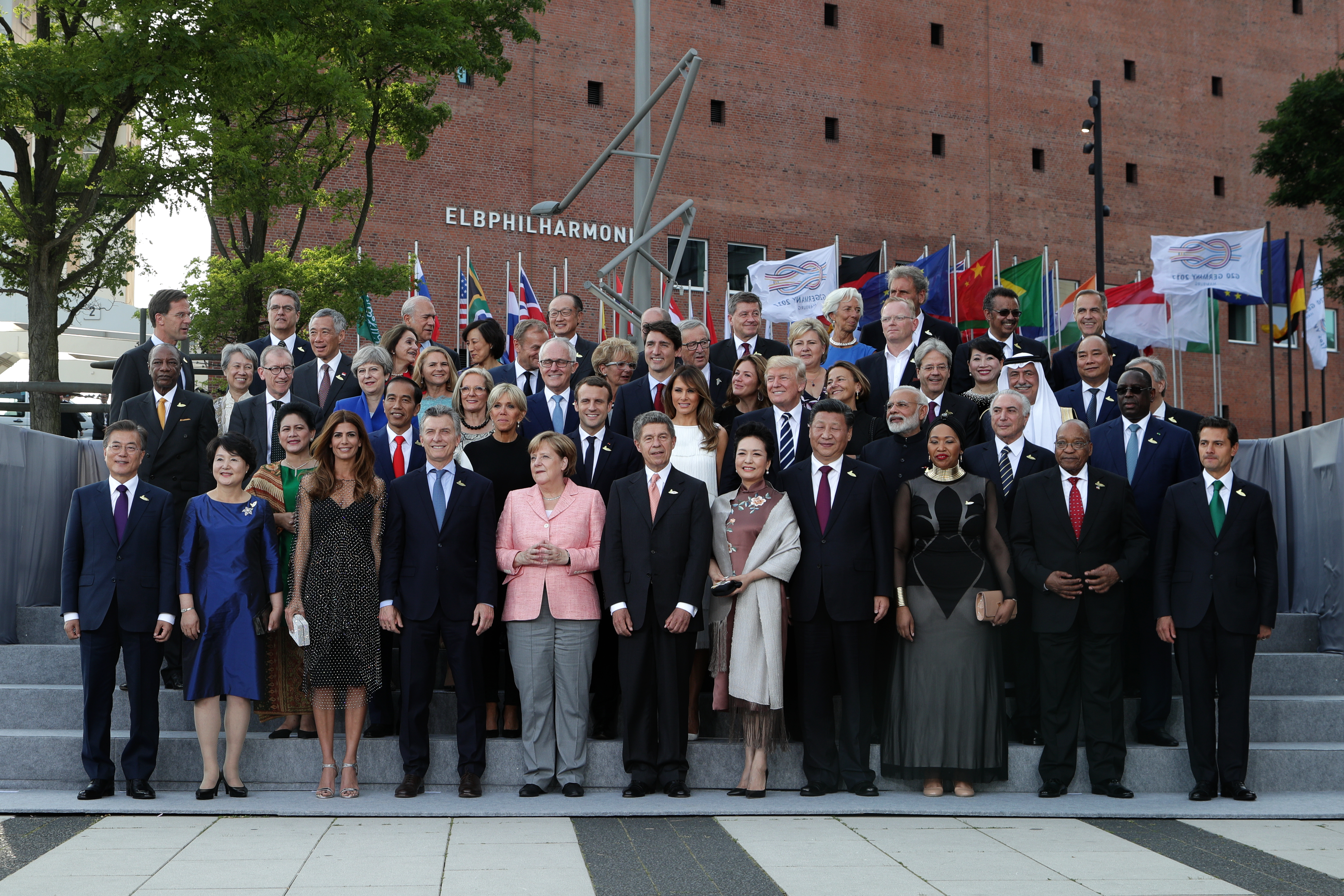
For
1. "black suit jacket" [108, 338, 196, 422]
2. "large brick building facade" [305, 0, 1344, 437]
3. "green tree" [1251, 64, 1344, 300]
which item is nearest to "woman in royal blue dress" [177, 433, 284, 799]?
"black suit jacket" [108, 338, 196, 422]

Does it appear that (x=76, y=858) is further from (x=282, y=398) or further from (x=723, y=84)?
(x=723, y=84)

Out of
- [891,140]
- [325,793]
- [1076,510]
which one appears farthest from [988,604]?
[891,140]

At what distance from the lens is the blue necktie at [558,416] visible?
335 inches

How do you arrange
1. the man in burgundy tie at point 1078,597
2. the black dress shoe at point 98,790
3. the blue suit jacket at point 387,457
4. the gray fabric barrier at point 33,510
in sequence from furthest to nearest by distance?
the gray fabric barrier at point 33,510 < the blue suit jacket at point 387,457 < the man in burgundy tie at point 1078,597 < the black dress shoe at point 98,790

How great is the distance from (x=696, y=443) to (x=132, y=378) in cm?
404

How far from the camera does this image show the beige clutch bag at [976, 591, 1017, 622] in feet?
23.9

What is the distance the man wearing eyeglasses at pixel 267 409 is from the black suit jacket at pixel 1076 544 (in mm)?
4520

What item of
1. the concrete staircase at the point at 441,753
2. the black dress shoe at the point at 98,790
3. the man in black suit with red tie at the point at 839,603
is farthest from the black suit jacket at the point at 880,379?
the black dress shoe at the point at 98,790

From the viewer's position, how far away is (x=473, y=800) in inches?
278

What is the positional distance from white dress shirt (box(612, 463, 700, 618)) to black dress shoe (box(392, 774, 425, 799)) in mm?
1425

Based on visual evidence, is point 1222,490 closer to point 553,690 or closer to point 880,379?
point 880,379

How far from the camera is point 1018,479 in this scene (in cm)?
791

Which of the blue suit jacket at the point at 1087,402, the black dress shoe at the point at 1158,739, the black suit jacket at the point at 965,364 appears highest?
the black suit jacket at the point at 965,364

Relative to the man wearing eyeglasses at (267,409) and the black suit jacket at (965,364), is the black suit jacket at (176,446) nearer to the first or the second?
the man wearing eyeglasses at (267,409)
